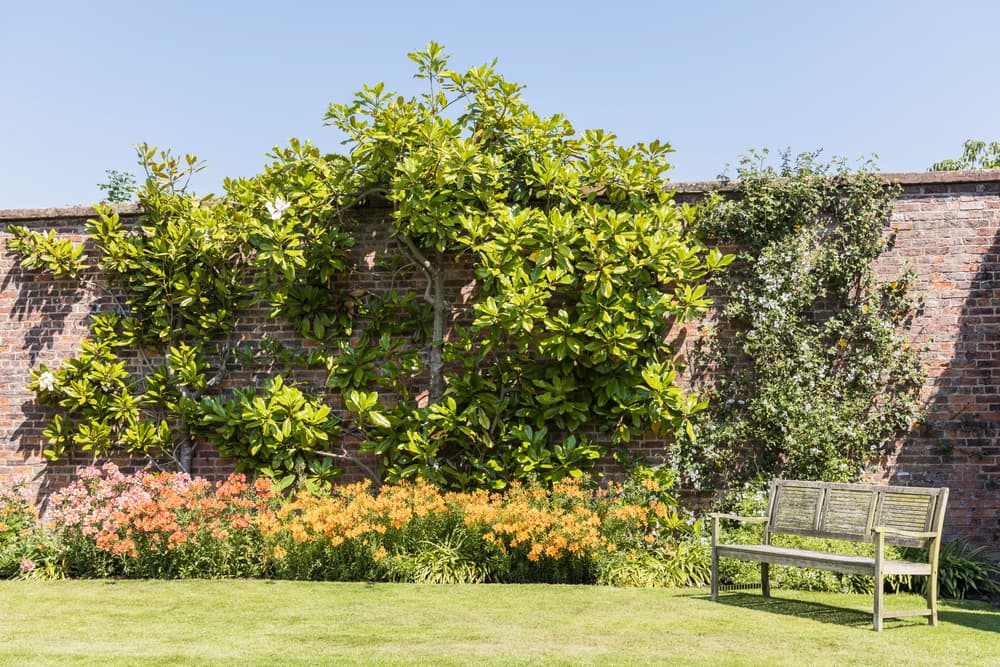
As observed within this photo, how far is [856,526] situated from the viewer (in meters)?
6.29

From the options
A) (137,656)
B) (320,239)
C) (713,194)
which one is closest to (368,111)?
(320,239)

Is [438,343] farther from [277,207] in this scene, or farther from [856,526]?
[856,526]

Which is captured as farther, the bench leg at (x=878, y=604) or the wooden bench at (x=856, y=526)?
the wooden bench at (x=856, y=526)

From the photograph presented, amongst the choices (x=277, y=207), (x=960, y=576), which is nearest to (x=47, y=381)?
(x=277, y=207)

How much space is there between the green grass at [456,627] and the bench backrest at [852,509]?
0.48 metres

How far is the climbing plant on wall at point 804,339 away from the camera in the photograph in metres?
7.89

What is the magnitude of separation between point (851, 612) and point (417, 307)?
14.3 feet

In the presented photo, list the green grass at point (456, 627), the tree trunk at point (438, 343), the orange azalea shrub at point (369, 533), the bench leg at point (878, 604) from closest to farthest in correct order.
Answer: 1. the green grass at point (456, 627)
2. the bench leg at point (878, 604)
3. the orange azalea shrub at point (369, 533)
4. the tree trunk at point (438, 343)

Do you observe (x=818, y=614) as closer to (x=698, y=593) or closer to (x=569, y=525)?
(x=698, y=593)

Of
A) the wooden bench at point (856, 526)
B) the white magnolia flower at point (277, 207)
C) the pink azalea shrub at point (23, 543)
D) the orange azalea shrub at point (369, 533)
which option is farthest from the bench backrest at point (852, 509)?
the pink azalea shrub at point (23, 543)

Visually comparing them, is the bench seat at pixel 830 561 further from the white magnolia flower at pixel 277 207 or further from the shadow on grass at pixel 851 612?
the white magnolia flower at pixel 277 207

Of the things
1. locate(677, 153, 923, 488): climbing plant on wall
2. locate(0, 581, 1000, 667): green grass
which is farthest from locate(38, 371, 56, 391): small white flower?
locate(677, 153, 923, 488): climbing plant on wall

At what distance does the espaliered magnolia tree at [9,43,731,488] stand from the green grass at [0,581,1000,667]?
1637mm

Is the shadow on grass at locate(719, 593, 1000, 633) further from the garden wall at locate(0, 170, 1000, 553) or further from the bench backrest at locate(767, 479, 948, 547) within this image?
the garden wall at locate(0, 170, 1000, 553)
